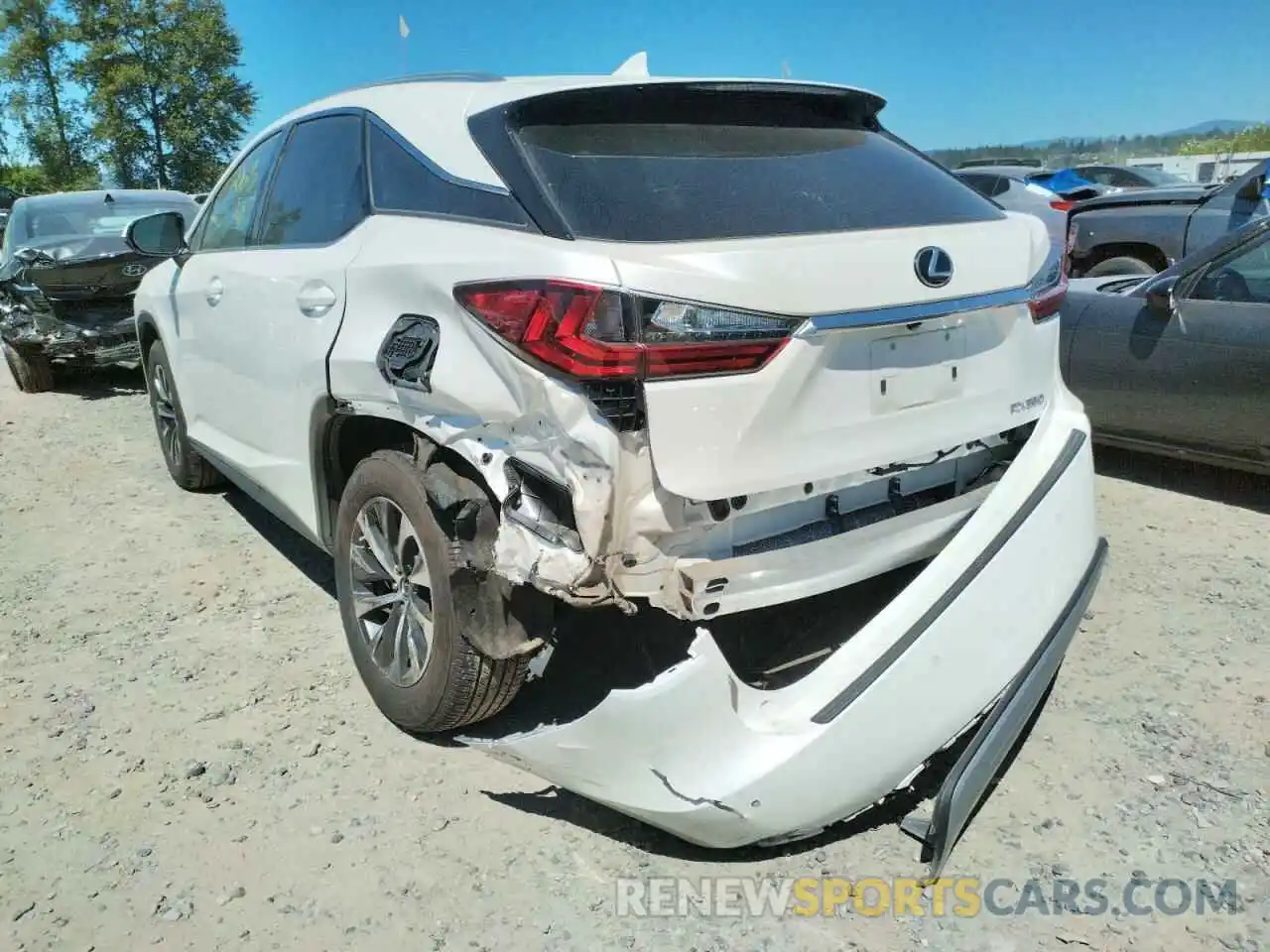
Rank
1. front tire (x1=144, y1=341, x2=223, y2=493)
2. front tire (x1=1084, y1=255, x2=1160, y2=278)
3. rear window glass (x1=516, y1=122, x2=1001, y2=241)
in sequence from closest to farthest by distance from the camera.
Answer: rear window glass (x1=516, y1=122, x2=1001, y2=241), front tire (x1=144, y1=341, x2=223, y2=493), front tire (x1=1084, y1=255, x2=1160, y2=278)

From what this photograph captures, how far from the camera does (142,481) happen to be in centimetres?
562

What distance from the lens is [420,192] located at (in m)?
2.70

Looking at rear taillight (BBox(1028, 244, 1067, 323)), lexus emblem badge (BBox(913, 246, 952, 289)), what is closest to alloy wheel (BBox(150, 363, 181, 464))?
lexus emblem badge (BBox(913, 246, 952, 289))

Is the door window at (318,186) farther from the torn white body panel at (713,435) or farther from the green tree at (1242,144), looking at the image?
the green tree at (1242,144)

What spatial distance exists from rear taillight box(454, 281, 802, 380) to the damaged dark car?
654 cm

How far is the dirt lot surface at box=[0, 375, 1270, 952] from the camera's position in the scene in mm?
2266

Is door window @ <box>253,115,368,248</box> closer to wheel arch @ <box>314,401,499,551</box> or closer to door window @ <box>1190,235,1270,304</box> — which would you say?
wheel arch @ <box>314,401,499,551</box>

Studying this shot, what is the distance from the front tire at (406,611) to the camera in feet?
8.48

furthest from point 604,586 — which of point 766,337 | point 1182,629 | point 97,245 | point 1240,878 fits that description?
point 97,245

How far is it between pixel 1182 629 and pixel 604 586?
2.47 metres

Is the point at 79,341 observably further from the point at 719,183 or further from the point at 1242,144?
the point at 1242,144

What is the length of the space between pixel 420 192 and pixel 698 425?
1157 millimetres

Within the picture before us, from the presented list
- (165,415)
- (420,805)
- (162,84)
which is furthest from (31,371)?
(162,84)

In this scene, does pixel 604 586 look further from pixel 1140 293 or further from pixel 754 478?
pixel 1140 293
